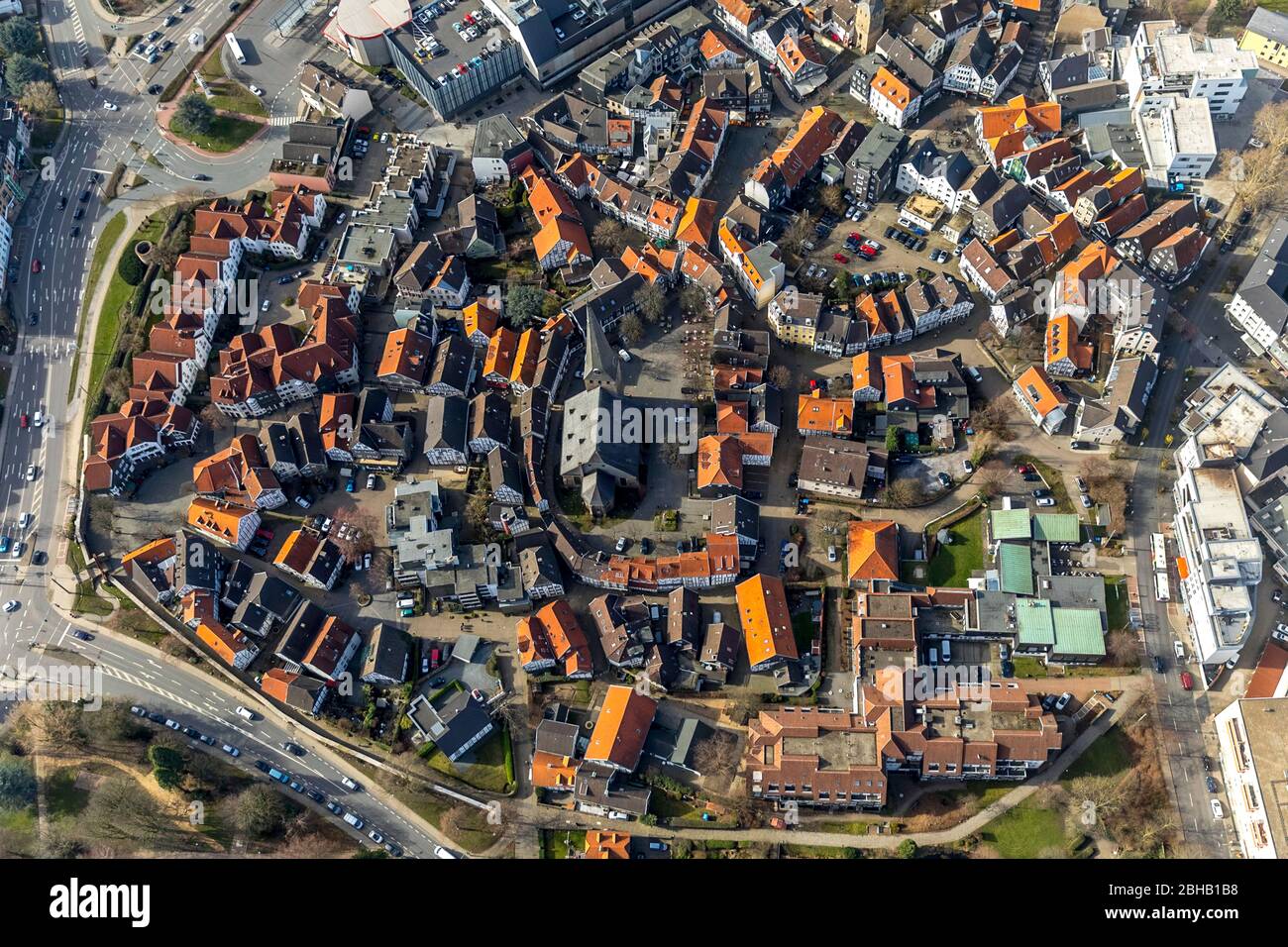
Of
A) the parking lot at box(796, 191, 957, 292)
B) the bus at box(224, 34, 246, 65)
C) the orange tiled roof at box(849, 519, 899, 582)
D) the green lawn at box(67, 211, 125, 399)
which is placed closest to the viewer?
the orange tiled roof at box(849, 519, 899, 582)

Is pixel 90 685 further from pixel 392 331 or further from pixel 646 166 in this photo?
pixel 646 166

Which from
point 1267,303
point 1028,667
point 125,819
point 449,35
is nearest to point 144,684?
point 125,819

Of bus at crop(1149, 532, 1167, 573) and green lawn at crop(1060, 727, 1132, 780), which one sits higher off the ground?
bus at crop(1149, 532, 1167, 573)

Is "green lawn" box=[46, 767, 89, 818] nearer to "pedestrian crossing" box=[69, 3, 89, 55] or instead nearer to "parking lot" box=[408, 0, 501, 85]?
"parking lot" box=[408, 0, 501, 85]

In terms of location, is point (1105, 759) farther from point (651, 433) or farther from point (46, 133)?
point (46, 133)

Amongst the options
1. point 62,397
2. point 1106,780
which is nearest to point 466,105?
point 62,397
